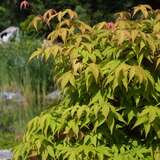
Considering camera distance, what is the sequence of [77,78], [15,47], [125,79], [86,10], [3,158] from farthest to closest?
[86,10] < [15,47] < [3,158] < [77,78] < [125,79]

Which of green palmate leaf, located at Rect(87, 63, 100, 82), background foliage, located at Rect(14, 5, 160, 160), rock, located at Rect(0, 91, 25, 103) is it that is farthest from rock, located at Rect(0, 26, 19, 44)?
green palmate leaf, located at Rect(87, 63, 100, 82)

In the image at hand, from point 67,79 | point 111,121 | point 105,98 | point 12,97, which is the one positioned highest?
point 67,79

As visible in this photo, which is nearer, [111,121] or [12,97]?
[111,121]

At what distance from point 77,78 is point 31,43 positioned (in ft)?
22.1

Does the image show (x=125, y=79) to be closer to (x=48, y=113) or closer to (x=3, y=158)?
(x=48, y=113)

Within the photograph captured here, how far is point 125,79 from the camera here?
13.8 feet

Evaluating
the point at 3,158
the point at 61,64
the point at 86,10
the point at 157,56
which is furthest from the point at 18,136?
the point at 86,10

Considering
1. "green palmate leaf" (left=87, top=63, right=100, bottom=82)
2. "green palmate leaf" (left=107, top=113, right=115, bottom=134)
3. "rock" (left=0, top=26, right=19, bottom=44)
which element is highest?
"green palmate leaf" (left=87, top=63, right=100, bottom=82)

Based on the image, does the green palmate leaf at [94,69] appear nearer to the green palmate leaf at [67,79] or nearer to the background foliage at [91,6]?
the green palmate leaf at [67,79]

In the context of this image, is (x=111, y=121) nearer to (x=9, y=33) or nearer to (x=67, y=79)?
(x=67, y=79)

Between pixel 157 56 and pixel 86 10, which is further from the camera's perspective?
pixel 86 10

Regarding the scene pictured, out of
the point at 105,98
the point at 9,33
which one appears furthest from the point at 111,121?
the point at 9,33

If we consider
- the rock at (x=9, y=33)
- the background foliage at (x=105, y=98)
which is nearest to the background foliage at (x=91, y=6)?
the rock at (x=9, y=33)

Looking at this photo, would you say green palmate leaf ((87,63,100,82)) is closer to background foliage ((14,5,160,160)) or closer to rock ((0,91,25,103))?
background foliage ((14,5,160,160))
